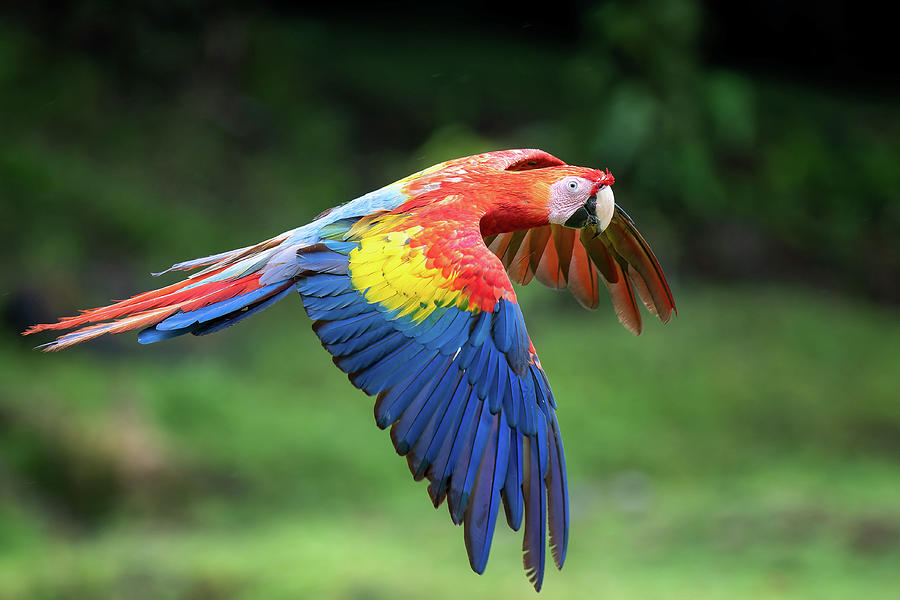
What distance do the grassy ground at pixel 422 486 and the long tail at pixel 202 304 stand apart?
2.40 meters

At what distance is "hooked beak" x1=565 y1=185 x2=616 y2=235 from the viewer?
265 cm

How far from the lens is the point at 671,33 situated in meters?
7.58

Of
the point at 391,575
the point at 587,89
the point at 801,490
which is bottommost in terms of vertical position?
the point at 801,490

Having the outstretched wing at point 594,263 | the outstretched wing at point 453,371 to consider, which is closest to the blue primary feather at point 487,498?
the outstretched wing at point 453,371

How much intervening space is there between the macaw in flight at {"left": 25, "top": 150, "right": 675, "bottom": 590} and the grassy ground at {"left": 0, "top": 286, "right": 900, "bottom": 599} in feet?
8.06

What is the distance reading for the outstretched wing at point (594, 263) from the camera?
9.69 feet

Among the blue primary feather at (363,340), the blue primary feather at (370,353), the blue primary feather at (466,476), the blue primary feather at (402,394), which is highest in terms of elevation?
the blue primary feather at (363,340)

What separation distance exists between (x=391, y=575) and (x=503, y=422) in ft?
9.13

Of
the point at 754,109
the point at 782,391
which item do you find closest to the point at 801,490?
A: the point at 782,391

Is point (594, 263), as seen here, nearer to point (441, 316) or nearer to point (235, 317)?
point (441, 316)

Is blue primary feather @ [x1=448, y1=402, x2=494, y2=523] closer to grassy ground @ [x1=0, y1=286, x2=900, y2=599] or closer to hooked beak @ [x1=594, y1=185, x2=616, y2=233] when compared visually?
hooked beak @ [x1=594, y1=185, x2=616, y2=233]

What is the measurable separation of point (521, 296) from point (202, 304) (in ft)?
14.9

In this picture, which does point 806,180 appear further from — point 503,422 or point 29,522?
point 503,422

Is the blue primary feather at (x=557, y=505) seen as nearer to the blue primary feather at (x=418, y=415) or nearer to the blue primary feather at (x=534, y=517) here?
the blue primary feather at (x=534, y=517)
